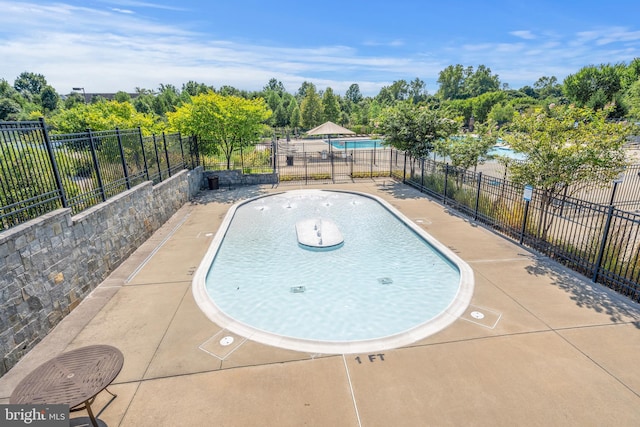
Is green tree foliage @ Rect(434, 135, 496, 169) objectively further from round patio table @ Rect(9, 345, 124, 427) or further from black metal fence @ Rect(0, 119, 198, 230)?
round patio table @ Rect(9, 345, 124, 427)

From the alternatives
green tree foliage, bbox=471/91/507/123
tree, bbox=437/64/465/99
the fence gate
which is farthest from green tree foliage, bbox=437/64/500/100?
the fence gate

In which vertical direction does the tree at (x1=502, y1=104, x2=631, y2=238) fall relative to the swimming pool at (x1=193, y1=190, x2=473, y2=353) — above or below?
above

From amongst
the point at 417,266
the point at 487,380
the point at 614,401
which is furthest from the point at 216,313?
the point at 614,401

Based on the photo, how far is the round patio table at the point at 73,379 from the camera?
11.0 ft

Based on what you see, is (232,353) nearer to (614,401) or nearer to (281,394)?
(281,394)

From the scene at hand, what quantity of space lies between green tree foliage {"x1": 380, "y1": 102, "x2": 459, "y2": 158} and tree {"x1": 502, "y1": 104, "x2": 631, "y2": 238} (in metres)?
7.01

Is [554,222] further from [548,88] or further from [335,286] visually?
[548,88]

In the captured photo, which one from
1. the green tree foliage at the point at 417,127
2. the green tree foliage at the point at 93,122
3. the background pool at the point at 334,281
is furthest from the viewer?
the green tree foliage at the point at 93,122

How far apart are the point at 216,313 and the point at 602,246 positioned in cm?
865

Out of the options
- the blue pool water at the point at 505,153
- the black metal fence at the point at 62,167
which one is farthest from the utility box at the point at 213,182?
the blue pool water at the point at 505,153

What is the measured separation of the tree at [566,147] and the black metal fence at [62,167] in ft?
39.8

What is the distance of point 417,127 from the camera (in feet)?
53.9

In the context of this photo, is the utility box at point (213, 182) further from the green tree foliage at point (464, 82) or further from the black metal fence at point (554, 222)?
the green tree foliage at point (464, 82)

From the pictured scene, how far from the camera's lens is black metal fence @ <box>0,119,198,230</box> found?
18.6 ft
